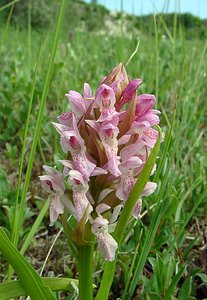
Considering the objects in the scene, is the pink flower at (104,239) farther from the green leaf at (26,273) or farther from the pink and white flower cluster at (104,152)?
the green leaf at (26,273)

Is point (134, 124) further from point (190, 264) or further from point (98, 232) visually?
point (190, 264)

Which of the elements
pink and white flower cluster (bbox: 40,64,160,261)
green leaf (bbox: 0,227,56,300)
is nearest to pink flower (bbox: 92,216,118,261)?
pink and white flower cluster (bbox: 40,64,160,261)

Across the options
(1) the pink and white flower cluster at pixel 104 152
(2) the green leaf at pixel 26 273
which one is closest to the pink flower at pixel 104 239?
(1) the pink and white flower cluster at pixel 104 152

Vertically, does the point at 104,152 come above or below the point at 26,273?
above

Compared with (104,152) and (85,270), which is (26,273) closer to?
(85,270)

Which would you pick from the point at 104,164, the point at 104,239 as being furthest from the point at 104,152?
the point at 104,239

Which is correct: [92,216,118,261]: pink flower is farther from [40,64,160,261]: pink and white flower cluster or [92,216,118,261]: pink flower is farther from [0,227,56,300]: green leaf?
[0,227,56,300]: green leaf
